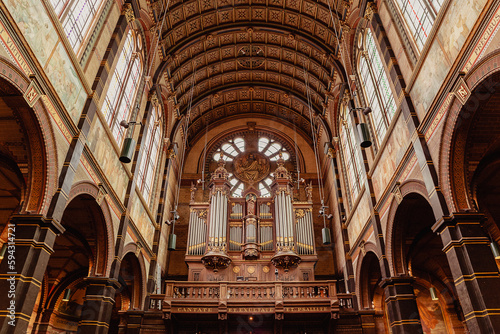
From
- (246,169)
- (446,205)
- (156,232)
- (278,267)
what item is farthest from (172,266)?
(446,205)

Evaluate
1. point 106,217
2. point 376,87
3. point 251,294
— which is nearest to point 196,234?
point 251,294

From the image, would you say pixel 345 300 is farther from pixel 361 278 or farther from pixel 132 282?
pixel 132 282

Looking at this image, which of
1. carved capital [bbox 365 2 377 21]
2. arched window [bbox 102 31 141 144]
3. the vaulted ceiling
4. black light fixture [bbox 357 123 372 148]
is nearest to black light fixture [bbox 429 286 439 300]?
black light fixture [bbox 357 123 372 148]

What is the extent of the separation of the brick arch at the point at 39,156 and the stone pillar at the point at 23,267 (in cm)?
39

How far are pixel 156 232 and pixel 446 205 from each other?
13.1 m

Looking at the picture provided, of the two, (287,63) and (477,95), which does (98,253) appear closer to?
(477,95)

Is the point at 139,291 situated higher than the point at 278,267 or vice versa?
the point at 278,267

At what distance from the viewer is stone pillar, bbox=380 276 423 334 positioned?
10688 millimetres

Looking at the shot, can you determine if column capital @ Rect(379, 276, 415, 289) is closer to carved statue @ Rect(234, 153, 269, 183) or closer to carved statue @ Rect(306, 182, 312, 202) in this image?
carved statue @ Rect(306, 182, 312, 202)

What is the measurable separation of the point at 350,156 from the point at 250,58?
850 cm

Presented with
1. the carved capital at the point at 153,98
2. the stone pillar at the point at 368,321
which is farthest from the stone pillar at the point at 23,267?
the stone pillar at the point at 368,321

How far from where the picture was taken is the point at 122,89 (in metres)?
13.7

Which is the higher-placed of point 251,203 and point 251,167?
point 251,167

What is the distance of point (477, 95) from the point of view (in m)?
7.72
